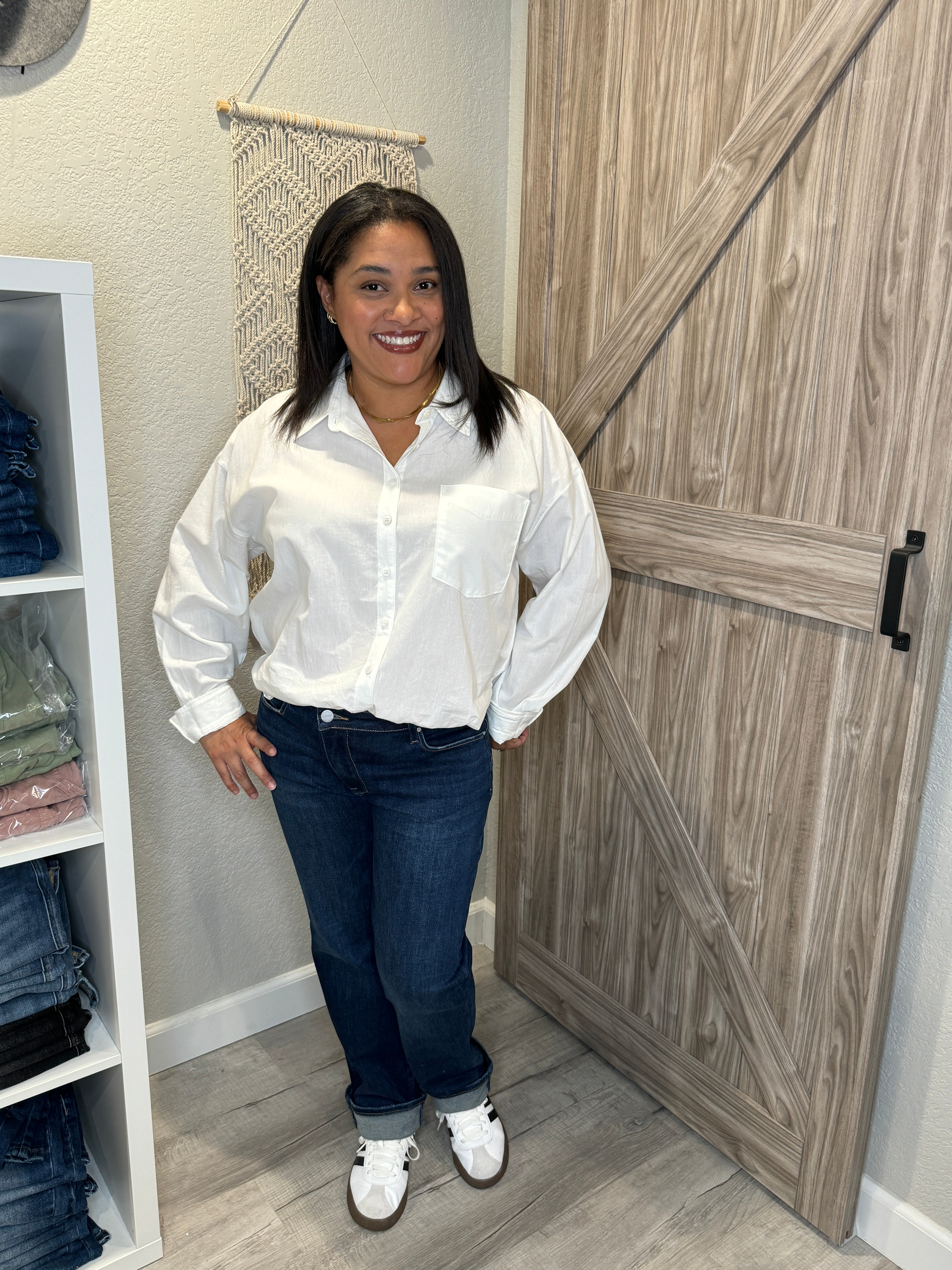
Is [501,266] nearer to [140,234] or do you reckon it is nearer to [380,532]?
[140,234]

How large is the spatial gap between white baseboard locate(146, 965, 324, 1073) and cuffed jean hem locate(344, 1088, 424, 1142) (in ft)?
1.44

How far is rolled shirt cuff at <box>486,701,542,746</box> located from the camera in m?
1.63

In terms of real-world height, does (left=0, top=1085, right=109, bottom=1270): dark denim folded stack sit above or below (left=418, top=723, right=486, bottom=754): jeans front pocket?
below

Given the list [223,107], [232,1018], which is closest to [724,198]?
[223,107]

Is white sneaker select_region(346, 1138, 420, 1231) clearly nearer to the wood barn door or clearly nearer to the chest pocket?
the wood barn door

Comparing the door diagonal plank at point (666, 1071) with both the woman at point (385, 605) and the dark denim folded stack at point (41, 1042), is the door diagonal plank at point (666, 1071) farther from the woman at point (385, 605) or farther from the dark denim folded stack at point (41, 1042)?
the dark denim folded stack at point (41, 1042)

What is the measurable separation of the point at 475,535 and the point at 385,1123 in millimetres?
1066

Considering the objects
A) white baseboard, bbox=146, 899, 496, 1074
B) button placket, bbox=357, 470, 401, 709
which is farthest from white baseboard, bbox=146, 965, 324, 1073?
button placket, bbox=357, 470, 401, 709

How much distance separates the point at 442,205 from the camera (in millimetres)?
1943

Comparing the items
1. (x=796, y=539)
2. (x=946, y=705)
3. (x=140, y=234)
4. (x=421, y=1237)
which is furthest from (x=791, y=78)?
(x=421, y=1237)

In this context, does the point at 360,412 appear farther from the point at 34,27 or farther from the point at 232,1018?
the point at 232,1018

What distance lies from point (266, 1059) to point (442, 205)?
1.80 meters

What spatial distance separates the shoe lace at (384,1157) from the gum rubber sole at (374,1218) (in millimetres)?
41

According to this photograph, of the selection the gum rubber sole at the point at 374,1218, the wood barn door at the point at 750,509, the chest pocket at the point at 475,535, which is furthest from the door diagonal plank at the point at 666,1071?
the chest pocket at the point at 475,535
